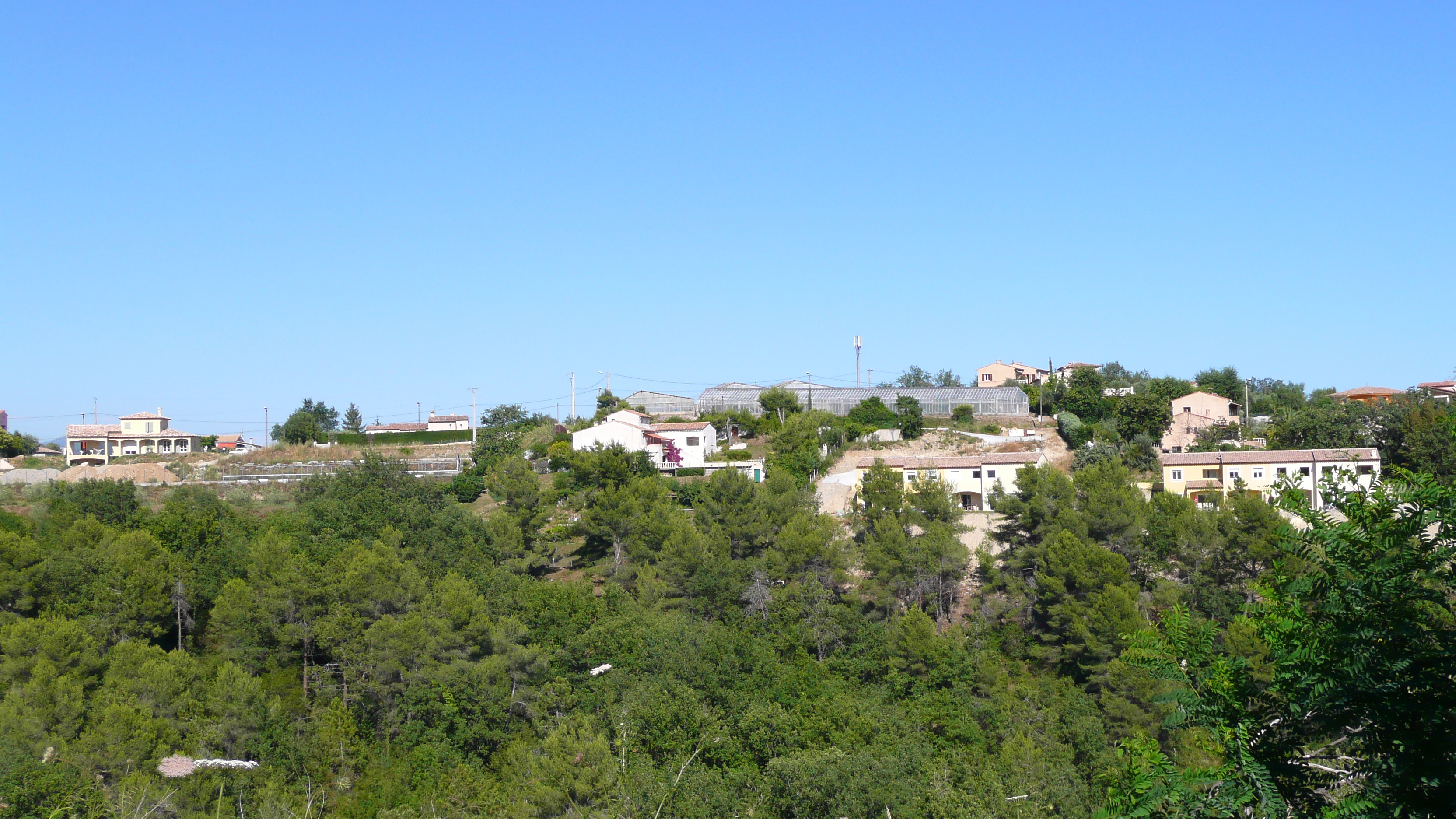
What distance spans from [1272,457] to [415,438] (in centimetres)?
4111

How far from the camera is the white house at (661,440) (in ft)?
143

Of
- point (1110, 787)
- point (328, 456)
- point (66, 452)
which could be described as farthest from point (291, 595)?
point (66, 452)

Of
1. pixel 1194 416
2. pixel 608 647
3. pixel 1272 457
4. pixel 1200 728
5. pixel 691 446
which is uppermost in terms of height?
pixel 1194 416

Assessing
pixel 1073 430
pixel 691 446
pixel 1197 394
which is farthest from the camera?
pixel 1197 394

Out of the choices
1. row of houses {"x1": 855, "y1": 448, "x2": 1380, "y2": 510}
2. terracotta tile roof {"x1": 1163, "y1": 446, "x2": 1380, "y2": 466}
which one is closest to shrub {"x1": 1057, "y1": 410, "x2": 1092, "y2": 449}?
row of houses {"x1": 855, "y1": 448, "x2": 1380, "y2": 510}

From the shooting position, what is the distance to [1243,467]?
33.8 m

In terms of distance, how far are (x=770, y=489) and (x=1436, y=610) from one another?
93.0 ft

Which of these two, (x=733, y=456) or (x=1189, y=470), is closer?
(x=1189, y=470)

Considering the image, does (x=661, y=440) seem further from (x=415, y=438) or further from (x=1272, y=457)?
(x=1272, y=457)

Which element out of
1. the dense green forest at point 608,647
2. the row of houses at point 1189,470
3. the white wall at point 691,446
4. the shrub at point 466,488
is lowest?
the dense green forest at point 608,647

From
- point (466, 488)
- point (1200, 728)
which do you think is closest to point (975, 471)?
point (466, 488)

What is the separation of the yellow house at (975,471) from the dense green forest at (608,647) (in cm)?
245

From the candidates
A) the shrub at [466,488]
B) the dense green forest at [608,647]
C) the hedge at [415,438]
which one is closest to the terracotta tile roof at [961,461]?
the dense green forest at [608,647]

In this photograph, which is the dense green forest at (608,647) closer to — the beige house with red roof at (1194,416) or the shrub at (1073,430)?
the shrub at (1073,430)
